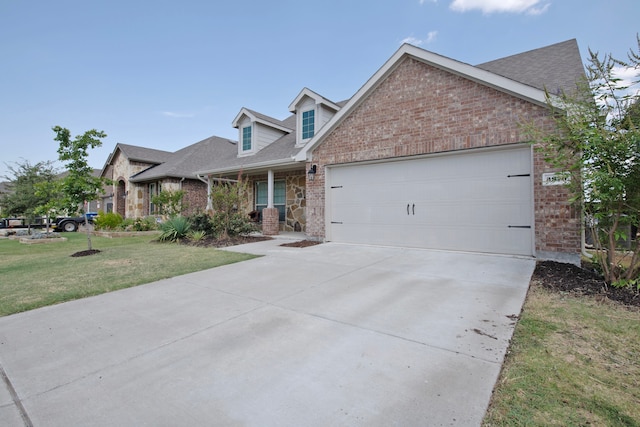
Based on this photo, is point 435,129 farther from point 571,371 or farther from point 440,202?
point 571,371

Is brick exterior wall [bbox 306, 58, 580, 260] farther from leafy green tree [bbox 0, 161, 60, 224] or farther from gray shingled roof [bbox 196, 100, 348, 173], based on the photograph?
leafy green tree [bbox 0, 161, 60, 224]

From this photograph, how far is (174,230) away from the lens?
10672mm

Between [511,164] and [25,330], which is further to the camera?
[511,164]

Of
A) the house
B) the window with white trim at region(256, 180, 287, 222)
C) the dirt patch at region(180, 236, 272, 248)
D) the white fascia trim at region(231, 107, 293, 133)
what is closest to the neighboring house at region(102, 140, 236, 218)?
the white fascia trim at region(231, 107, 293, 133)

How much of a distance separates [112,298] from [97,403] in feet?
8.83

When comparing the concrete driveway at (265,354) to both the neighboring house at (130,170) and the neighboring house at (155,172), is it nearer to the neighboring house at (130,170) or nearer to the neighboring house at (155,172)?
the neighboring house at (155,172)

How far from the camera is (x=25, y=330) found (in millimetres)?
3219

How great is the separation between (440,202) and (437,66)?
3.31 meters

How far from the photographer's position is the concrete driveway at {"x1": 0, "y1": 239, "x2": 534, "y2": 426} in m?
1.89

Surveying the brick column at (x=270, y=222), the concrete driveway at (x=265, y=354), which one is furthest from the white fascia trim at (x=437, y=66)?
the concrete driveway at (x=265, y=354)

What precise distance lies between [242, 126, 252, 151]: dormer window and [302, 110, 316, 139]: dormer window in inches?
126

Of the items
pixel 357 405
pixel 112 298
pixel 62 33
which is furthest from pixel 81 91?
pixel 357 405

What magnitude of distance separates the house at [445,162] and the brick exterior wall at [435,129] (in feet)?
0.08

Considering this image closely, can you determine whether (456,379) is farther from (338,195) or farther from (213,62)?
(213,62)
